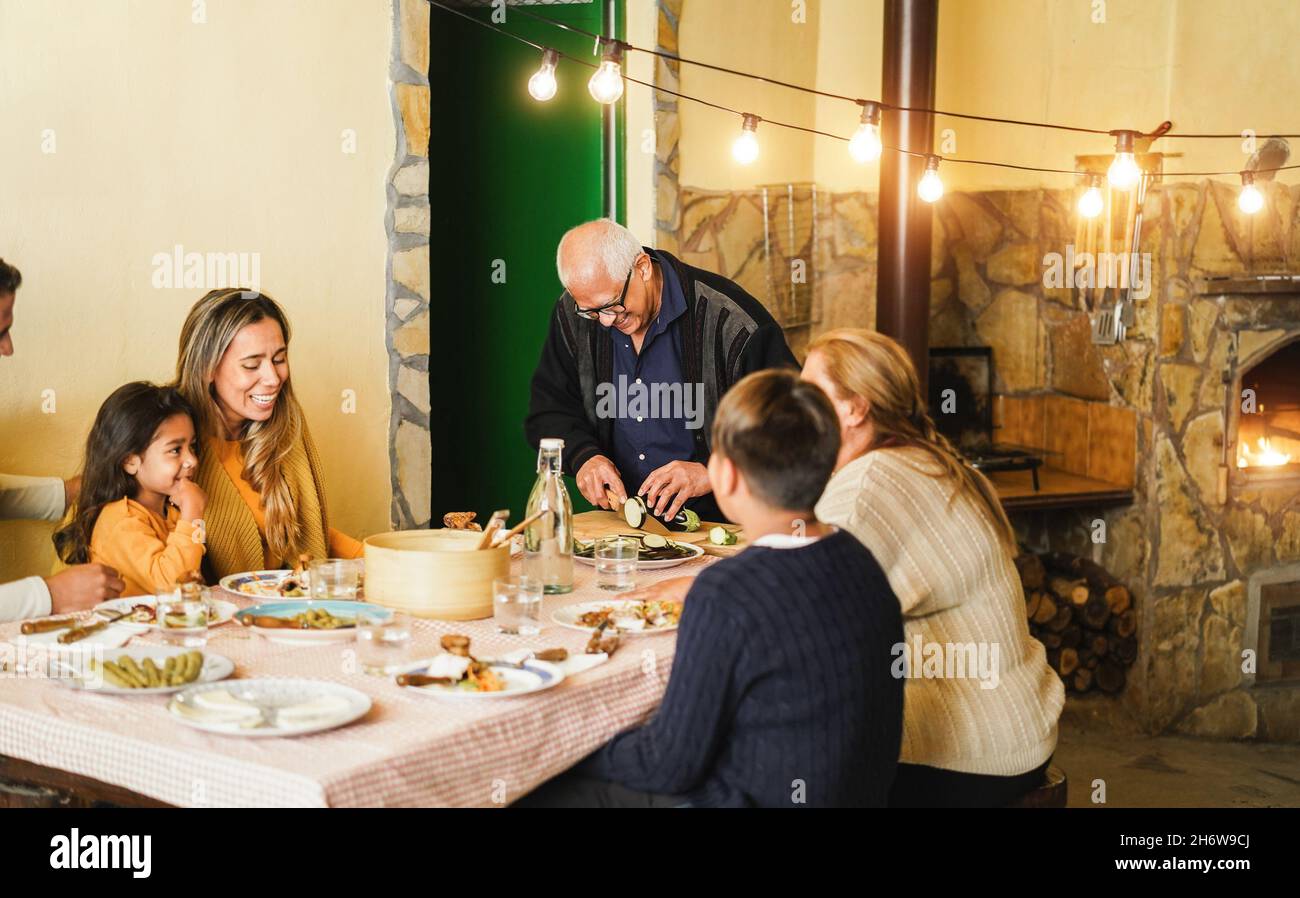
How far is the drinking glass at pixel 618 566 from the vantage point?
3.01 metres

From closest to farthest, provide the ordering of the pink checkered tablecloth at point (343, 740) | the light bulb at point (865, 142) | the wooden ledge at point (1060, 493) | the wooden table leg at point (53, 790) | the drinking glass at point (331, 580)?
the pink checkered tablecloth at point (343, 740) < the wooden table leg at point (53, 790) < the drinking glass at point (331, 580) < the light bulb at point (865, 142) < the wooden ledge at point (1060, 493)

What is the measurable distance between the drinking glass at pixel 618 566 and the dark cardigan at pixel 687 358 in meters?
0.87

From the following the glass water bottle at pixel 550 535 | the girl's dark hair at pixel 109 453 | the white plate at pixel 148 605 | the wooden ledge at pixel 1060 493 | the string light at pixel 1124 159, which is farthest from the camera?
the wooden ledge at pixel 1060 493

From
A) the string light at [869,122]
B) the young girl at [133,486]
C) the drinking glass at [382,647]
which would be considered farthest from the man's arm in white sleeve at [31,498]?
the string light at [869,122]

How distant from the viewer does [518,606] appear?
2.59 metres

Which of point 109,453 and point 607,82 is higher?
point 607,82

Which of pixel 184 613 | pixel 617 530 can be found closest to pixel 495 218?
pixel 617 530

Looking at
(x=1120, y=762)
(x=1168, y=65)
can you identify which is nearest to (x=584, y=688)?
(x=1120, y=762)

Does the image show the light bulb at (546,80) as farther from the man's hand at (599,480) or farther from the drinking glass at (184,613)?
the drinking glass at (184,613)

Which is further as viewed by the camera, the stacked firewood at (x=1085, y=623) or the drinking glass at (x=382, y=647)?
the stacked firewood at (x=1085, y=623)

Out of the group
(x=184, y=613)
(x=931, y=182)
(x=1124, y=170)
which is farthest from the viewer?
(x=931, y=182)

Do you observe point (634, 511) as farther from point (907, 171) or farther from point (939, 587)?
point (907, 171)

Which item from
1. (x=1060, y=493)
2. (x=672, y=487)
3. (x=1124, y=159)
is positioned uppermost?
(x=1124, y=159)

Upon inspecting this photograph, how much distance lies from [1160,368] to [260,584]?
3.83m
